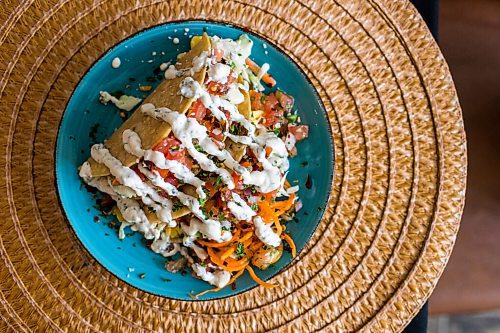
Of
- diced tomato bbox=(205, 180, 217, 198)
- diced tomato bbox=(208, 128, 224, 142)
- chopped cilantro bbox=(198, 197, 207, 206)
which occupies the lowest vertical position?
chopped cilantro bbox=(198, 197, 207, 206)

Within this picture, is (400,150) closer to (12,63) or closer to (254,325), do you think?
(254,325)

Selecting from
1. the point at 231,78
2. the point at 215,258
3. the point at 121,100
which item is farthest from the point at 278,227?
the point at 121,100

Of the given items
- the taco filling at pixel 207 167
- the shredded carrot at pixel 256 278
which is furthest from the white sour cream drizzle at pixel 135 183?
the shredded carrot at pixel 256 278

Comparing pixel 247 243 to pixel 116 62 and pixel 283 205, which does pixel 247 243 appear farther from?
pixel 116 62

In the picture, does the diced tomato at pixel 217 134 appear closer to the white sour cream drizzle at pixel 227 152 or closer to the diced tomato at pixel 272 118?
the white sour cream drizzle at pixel 227 152

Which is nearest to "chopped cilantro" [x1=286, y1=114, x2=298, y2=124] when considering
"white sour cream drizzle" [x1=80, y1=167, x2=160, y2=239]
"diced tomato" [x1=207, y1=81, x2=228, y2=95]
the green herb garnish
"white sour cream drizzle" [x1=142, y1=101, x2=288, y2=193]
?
the green herb garnish


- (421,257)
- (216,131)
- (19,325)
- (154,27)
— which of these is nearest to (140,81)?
(154,27)

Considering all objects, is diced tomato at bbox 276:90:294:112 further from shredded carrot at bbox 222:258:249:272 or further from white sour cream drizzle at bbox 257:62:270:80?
shredded carrot at bbox 222:258:249:272
